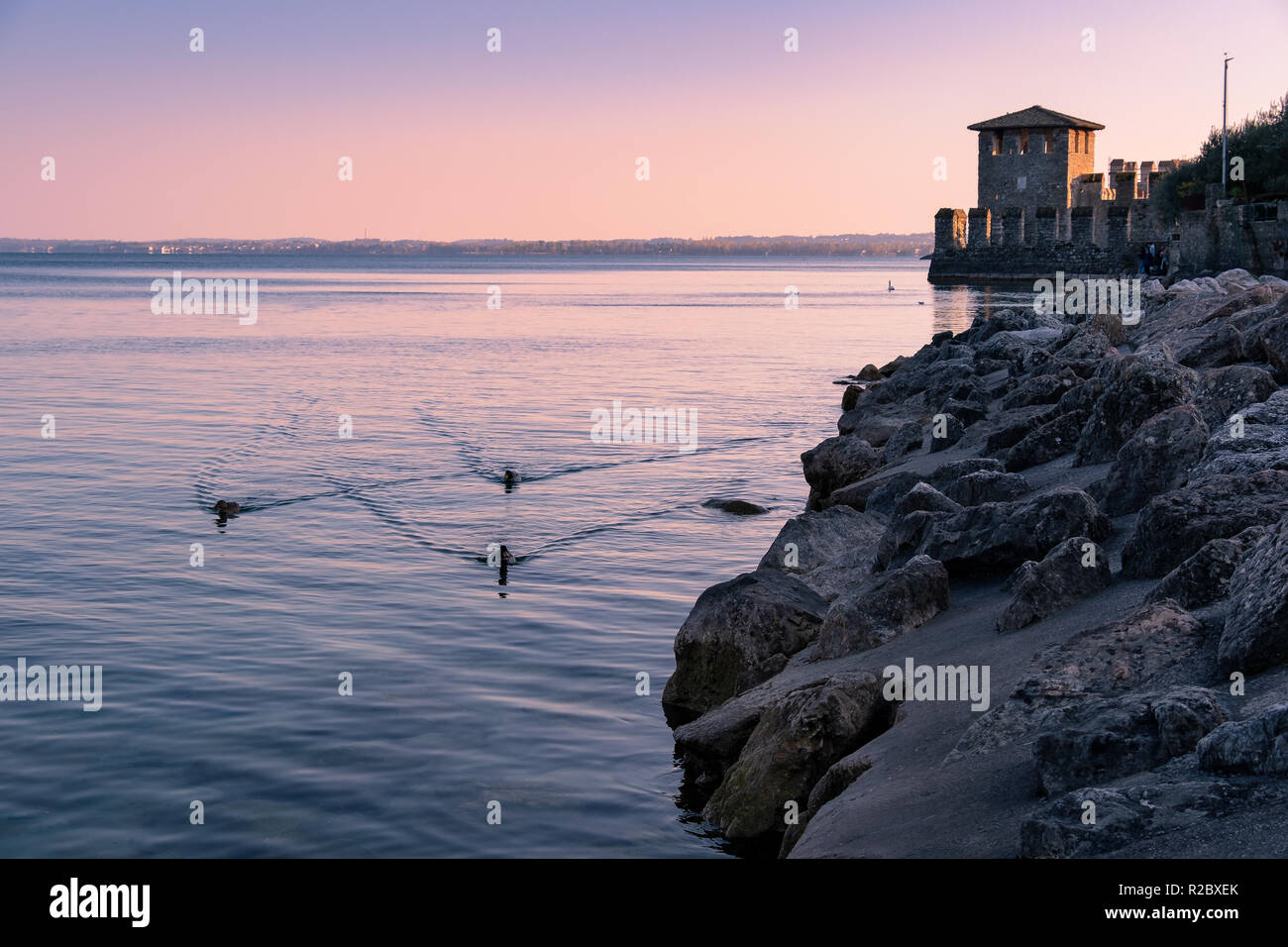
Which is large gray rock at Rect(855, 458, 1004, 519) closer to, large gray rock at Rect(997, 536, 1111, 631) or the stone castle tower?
large gray rock at Rect(997, 536, 1111, 631)

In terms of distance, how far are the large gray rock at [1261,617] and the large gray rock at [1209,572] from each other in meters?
0.44

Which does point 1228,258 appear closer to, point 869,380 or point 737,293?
point 869,380

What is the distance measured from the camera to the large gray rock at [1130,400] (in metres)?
9.55

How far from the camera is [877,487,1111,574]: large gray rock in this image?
7508 millimetres

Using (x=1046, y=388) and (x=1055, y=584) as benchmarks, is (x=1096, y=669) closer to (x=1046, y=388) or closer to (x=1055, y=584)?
(x=1055, y=584)

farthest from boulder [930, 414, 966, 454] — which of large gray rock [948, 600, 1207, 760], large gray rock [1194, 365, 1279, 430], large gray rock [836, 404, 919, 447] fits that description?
large gray rock [948, 600, 1207, 760]

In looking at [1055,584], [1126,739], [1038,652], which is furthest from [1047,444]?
[1126,739]

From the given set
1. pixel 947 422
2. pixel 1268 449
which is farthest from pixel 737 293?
pixel 1268 449

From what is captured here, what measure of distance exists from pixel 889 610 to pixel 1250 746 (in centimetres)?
346

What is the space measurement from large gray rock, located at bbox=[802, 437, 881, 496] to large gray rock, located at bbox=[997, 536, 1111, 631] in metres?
8.33

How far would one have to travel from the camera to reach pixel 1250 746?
13.9ft

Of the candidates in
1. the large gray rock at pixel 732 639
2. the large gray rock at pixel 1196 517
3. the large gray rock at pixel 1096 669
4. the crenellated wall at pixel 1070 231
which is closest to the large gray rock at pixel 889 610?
the large gray rock at pixel 732 639
